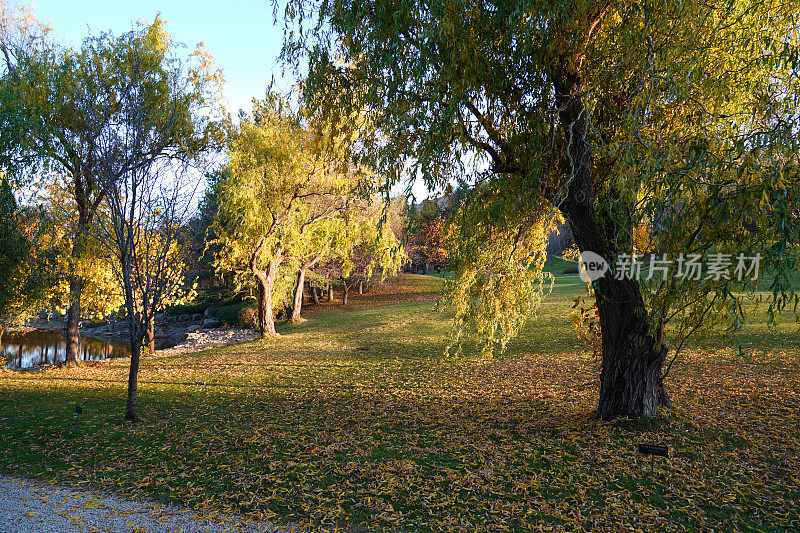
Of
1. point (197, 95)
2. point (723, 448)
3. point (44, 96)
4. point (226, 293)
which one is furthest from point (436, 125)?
point (226, 293)

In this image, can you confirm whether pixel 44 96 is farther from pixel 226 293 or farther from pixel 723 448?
pixel 226 293

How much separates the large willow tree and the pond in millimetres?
19470

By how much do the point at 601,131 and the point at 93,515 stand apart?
6.64 metres

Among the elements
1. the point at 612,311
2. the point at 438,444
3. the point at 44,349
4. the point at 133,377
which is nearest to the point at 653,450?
the point at 612,311

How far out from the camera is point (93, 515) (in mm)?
4426

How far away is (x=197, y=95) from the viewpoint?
1301cm

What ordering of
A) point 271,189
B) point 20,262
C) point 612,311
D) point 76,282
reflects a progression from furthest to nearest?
point 271,189 → point 76,282 → point 20,262 → point 612,311

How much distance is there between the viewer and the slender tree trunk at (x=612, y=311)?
19.2 feet

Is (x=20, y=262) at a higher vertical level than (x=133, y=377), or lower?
higher

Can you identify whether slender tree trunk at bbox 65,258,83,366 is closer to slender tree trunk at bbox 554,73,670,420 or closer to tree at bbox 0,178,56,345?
tree at bbox 0,178,56,345

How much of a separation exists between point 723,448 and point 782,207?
323 centimetres

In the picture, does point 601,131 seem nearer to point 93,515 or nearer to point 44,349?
point 93,515

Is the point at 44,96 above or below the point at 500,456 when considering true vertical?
above

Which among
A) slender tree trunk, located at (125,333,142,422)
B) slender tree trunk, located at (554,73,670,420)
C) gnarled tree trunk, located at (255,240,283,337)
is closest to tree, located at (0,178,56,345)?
slender tree trunk, located at (125,333,142,422)
